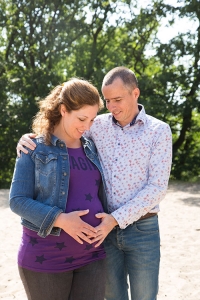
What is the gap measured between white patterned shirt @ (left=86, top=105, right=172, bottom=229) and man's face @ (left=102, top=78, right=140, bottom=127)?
6cm

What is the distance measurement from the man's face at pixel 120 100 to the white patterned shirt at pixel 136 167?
58mm

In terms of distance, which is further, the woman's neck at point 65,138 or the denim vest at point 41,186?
the woman's neck at point 65,138

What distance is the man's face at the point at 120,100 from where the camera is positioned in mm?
2533

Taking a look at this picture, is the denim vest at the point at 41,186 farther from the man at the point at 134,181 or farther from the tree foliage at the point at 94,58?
the tree foliage at the point at 94,58

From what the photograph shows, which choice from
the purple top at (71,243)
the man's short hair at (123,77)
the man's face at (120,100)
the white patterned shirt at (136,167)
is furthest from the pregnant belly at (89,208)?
the man's short hair at (123,77)

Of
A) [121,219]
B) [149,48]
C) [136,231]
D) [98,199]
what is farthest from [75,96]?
[149,48]

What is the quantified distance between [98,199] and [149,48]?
54.5ft

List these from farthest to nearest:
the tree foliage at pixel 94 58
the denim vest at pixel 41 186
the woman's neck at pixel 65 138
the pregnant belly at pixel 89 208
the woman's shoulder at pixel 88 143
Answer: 1. the tree foliage at pixel 94 58
2. the woman's shoulder at pixel 88 143
3. the woman's neck at pixel 65 138
4. the pregnant belly at pixel 89 208
5. the denim vest at pixel 41 186

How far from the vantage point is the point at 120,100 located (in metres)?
2.55

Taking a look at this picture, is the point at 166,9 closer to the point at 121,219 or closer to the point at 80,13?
the point at 80,13

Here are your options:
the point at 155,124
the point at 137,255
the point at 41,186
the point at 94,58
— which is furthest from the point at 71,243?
the point at 94,58

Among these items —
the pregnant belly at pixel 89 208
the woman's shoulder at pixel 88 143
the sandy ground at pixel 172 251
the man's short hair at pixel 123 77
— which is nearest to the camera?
the pregnant belly at pixel 89 208

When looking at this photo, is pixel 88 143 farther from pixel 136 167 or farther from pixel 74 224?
pixel 74 224

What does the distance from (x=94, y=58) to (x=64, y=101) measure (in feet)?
53.3
